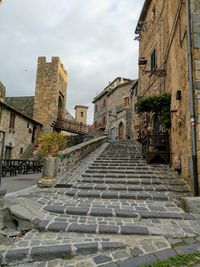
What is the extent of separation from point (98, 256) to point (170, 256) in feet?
2.83

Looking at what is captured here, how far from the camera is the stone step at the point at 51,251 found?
102 inches

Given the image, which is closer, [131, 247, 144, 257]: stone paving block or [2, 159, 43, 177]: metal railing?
[131, 247, 144, 257]: stone paving block

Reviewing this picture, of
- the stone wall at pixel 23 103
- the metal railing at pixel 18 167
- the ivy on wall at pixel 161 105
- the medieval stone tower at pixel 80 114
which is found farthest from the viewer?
the medieval stone tower at pixel 80 114

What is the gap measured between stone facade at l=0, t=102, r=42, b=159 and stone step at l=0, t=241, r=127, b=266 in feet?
48.7

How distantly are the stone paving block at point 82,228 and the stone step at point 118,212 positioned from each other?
0.60 meters

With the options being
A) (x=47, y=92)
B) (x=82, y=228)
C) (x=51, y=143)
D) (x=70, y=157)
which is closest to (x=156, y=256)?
(x=82, y=228)

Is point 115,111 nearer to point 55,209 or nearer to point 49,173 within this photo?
point 49,173

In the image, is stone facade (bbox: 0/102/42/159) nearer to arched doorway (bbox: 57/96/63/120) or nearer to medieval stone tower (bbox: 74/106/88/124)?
arched doorway (bbox: 57/96/63/120)

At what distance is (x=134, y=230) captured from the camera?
3.26m

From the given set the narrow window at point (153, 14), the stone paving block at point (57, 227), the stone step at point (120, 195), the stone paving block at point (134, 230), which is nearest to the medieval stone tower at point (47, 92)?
the narrow window at point (153, 14)

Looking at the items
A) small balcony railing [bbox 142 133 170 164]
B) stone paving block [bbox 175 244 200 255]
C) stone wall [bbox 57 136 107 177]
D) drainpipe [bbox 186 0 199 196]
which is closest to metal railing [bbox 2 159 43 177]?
stone wall [bbox 57 136 107 177]

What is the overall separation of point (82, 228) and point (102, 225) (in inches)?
12.7

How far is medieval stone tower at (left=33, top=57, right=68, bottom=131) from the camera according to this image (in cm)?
2536

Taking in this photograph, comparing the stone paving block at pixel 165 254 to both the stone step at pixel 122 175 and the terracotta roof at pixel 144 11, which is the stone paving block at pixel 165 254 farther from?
the terracotta roof at pixel 144 11
